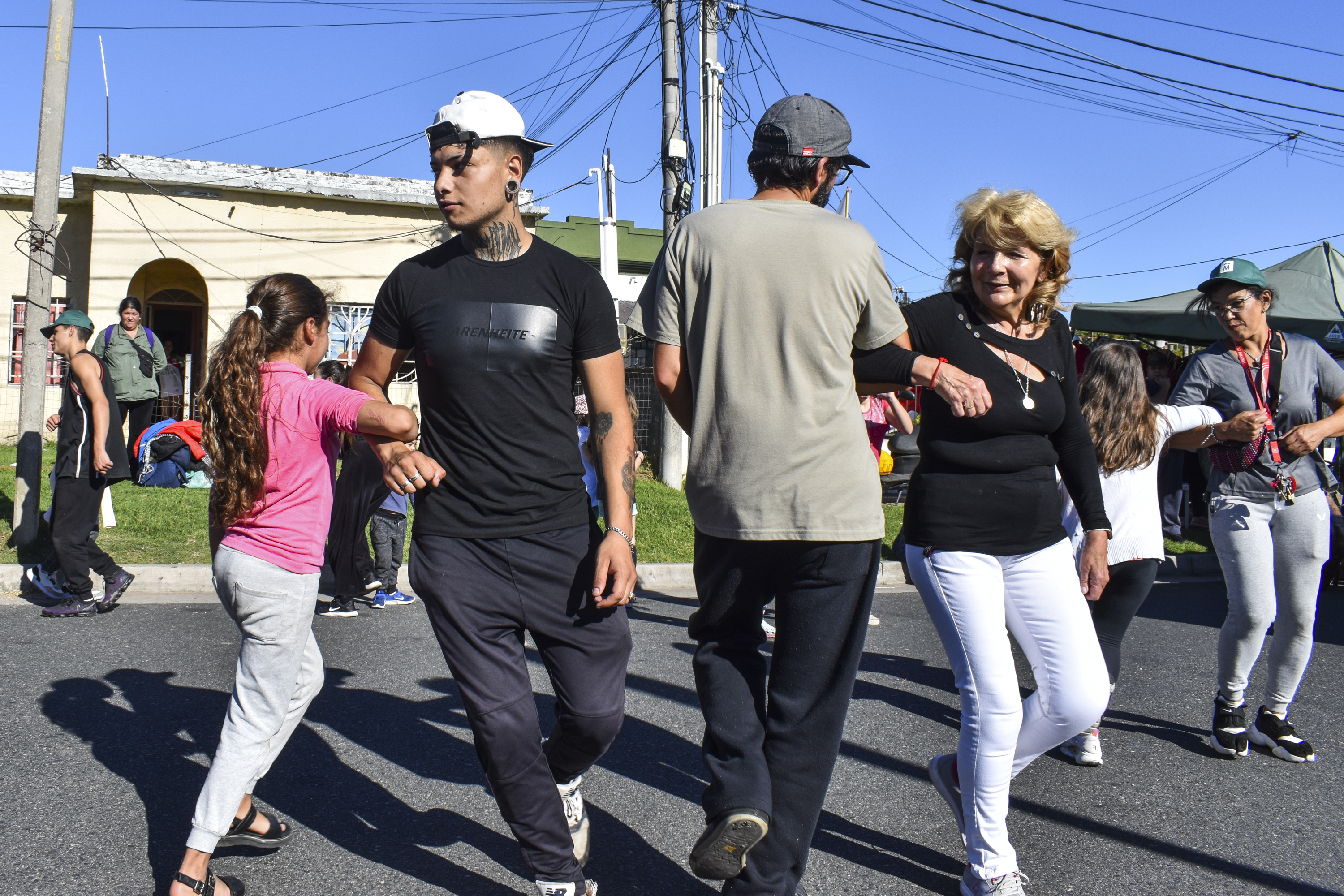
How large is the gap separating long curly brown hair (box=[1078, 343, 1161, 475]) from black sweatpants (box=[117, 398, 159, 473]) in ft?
32.0

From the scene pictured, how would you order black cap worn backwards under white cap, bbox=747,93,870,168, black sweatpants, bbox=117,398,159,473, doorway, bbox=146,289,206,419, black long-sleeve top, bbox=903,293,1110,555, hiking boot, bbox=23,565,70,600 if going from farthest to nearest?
doorway, bbox=146,289,206,419 < black sweatpants, bbox=117,398,159,473 < hiking boot, bbox=23,565,70,600 < black long-sleeve top, bbox=903,293,1110,555 < black cap worn backwards under white cap, bbox=747,93,870,168

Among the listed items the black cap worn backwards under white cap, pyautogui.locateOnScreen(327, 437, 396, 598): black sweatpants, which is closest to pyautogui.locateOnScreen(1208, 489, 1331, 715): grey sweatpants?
the black cap worn backwards under white cap

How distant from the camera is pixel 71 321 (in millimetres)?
6191

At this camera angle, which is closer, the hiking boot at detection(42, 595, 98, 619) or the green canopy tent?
the hiking boot at detection(42, 595, 98, 619)

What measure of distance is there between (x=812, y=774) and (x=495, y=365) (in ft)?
4.22

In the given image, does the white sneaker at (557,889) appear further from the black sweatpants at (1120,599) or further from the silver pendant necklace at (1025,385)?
the black sweatpants at (1120,599)

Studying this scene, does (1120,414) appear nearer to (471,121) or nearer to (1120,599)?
(1120,599)

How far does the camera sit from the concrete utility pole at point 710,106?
40.9 feet

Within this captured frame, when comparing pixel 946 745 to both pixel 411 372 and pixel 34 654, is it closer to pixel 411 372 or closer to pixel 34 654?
pixel 34 654

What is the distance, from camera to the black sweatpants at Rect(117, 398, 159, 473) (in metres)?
10.6

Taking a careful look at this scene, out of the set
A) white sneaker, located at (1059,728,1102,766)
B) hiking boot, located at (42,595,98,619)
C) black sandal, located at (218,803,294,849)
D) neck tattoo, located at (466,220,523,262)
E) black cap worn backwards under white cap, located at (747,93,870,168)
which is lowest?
hiking boot, located at (42,595,98,619)

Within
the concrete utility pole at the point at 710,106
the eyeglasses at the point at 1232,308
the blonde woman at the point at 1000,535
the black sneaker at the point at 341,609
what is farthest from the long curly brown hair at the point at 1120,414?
the concrete utility pole at the point at 710,106

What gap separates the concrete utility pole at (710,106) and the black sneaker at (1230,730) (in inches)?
374

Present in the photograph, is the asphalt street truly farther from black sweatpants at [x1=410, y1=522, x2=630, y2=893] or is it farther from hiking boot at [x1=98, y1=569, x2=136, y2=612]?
hiking boot at [x1=98, y1=569, x2=136, y2=612]
